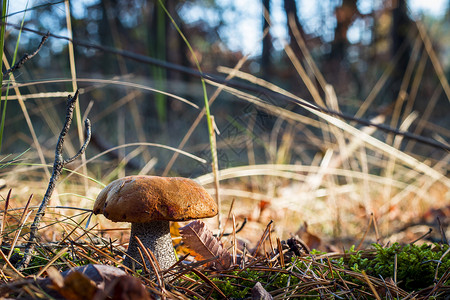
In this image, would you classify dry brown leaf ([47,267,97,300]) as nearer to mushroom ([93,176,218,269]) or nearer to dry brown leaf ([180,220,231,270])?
mushroom ([93,176,218,269])

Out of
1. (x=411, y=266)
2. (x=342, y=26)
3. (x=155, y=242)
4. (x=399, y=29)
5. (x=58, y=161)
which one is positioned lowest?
(x=411, y=266)

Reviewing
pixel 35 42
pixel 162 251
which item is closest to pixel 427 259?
pixel 162 251

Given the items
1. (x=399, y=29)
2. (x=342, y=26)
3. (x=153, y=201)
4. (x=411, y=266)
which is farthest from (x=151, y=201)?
(x=342, y=26)

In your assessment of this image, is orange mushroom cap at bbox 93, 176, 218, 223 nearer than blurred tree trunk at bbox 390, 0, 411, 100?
Yes

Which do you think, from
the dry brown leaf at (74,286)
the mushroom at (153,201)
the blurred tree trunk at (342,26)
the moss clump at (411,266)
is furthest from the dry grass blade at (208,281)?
the blurred tree trunk at (342,26)

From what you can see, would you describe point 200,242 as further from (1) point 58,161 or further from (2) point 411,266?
(2) point 411,266


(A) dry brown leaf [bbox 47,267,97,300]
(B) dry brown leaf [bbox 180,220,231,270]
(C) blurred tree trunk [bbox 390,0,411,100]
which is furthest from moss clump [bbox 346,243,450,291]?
(C) blurred tree trunk [bbox 390,0,411,100]

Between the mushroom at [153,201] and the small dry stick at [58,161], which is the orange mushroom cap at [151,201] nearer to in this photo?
the mushroom at [153,201]

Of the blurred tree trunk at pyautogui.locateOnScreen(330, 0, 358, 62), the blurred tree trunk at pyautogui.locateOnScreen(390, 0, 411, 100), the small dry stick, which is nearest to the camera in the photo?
the small dry stick

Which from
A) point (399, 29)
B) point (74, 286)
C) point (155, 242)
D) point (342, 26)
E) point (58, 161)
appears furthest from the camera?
point (342, 26)

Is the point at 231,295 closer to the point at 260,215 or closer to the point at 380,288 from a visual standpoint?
the point at 380,288
